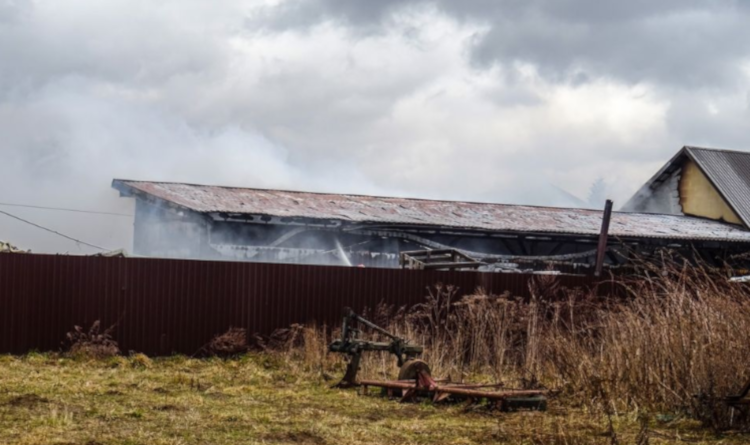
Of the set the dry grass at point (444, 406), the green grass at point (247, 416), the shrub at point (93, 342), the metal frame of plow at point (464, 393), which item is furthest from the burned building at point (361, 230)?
the metal frame of plow at point (464, 393)

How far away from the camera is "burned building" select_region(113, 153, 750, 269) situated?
21.3 m

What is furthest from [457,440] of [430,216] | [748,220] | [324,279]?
[748,220]

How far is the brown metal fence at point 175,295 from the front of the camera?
14062 mm

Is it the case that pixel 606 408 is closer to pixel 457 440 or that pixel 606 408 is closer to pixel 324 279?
pixel 457 440

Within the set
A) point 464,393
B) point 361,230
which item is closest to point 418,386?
point 464,393

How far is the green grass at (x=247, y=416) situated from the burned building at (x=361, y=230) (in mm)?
8899

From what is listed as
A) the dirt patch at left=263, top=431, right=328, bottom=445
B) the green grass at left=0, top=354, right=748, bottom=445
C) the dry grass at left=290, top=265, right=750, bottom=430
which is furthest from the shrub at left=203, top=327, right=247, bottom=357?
the dirt patch at left=263, top=431, right=328, bottom=445

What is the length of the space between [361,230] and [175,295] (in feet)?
27.2

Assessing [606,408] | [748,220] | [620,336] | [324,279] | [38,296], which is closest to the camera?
[606,408]

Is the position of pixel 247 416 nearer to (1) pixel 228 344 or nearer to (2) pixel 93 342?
(1) pixel 228 344

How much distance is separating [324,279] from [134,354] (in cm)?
325

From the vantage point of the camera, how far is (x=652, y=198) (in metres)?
35.6

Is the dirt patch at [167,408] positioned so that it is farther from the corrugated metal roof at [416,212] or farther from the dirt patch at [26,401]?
the corrugated metal roof at [416,212]

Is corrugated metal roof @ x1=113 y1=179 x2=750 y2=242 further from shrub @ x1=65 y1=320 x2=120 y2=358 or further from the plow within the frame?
the plow
